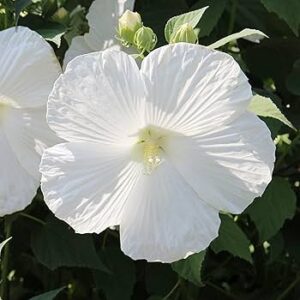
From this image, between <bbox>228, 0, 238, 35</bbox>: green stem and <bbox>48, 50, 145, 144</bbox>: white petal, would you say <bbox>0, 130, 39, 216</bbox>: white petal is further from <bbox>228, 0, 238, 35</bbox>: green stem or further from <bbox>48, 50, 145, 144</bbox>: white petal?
<bbox>228, 0, 238, 35</bbox>: green stem

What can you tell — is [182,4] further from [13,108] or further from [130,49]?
[13,108]

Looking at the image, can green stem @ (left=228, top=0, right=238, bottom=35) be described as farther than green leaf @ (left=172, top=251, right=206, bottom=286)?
Yes

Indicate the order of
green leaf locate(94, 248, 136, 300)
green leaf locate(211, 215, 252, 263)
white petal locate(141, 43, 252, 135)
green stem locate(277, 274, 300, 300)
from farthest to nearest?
green stem locate(277, 274, 300, 300), green leaf locate(94, 248, 136, 300), green leaf locate(211, 215, 252, 263), white petal locate(141, 43, 252, 135)

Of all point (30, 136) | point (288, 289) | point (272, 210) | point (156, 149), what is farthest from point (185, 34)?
point (288, 289)

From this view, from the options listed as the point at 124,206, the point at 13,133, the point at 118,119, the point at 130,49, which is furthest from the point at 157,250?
the point at 130,49

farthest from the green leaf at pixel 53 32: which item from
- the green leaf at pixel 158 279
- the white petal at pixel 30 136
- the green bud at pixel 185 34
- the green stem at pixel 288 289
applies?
the green stem at pixel 288 289

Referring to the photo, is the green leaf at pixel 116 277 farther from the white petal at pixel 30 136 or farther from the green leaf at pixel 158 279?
the white petal at pixel 30 136

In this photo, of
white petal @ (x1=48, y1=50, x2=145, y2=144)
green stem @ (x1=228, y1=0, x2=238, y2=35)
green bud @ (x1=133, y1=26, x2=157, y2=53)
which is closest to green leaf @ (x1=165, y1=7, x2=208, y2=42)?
green bud @ (x1=133, y1=26, x2=157, y2=53)
